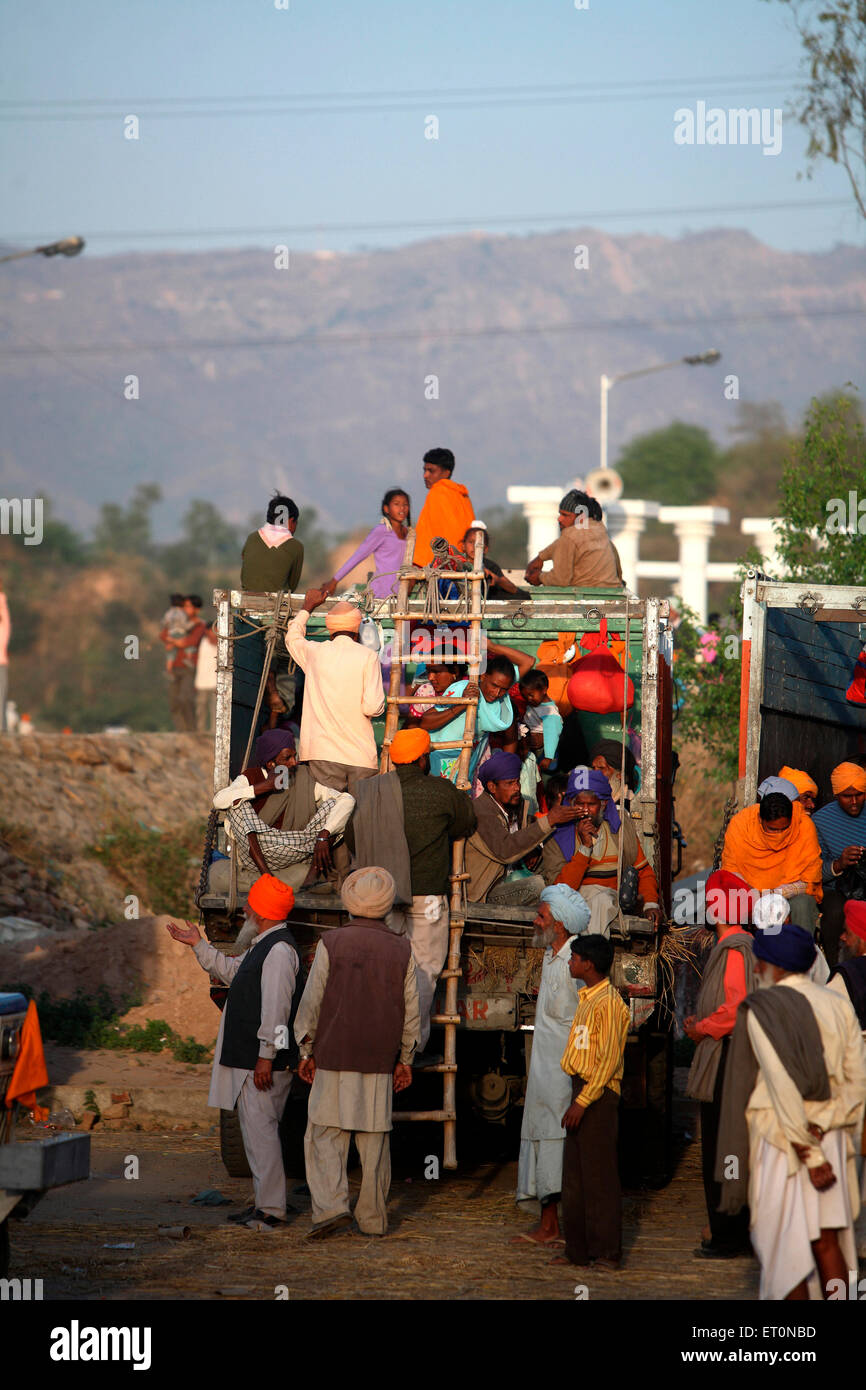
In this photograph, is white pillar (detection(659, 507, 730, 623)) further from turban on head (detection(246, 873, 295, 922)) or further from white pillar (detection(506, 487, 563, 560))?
turban on head (detection(246, 873, 295, 922))

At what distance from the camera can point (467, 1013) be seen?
8031 mm

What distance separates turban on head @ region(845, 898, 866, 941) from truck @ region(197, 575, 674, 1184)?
Result: 0.93 metres

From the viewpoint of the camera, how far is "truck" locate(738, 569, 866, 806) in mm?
9688

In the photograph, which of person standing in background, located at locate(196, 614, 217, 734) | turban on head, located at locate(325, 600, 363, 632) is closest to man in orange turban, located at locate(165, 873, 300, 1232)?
turban on head, located at locate(325, 600, 363, 632)

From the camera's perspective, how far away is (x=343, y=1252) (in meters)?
7.04

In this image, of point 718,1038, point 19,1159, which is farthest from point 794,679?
point 19,1159

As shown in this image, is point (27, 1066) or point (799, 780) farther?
point (799, 780)

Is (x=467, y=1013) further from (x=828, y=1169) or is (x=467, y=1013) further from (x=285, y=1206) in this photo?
(x=828, y=1169)

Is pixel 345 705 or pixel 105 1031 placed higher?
pixel 345 705

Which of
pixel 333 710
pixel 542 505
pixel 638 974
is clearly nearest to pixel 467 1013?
pixel 638 974

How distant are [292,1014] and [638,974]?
64.4 inches

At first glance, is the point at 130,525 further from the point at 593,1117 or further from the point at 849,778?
the point at 593,1117

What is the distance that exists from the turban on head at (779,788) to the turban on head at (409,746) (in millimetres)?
1767

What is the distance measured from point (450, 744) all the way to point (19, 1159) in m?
3.93
